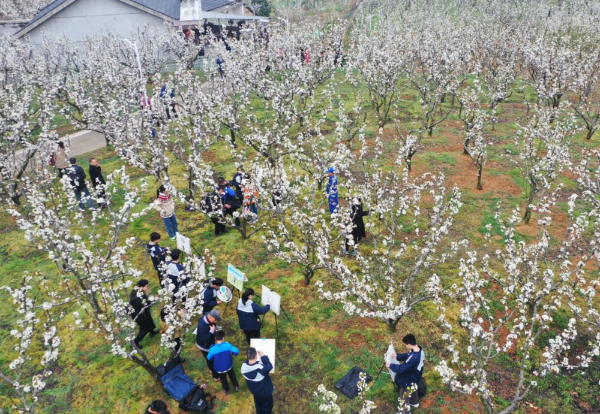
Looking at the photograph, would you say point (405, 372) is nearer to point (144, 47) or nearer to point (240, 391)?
point (240, 391)

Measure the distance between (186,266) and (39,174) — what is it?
7.87 m

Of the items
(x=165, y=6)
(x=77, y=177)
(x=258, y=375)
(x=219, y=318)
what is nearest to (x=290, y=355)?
(x=219, y=318)

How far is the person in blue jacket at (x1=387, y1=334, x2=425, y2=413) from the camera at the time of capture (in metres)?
7.12

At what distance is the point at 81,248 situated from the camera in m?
8.73

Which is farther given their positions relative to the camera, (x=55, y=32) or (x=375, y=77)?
(x=55, y=32)

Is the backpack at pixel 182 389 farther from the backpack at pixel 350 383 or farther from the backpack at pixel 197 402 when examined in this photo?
the backpack at pixel 350 383

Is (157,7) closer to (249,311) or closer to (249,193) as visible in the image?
(249,193)

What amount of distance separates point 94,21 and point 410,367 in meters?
42.1

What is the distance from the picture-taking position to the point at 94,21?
1405 inches

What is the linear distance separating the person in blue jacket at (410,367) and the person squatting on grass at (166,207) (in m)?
8.77

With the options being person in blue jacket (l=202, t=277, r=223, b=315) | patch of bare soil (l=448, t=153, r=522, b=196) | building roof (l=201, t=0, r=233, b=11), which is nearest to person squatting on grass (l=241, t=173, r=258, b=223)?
person in blue jacket (l=202, t=277, r=223, b=315)

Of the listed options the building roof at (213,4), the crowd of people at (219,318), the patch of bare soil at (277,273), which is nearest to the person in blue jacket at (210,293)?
the crowd of people at (219,318)

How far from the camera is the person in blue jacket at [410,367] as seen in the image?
7117 mm

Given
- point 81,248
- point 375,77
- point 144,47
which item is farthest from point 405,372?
point 144,47
